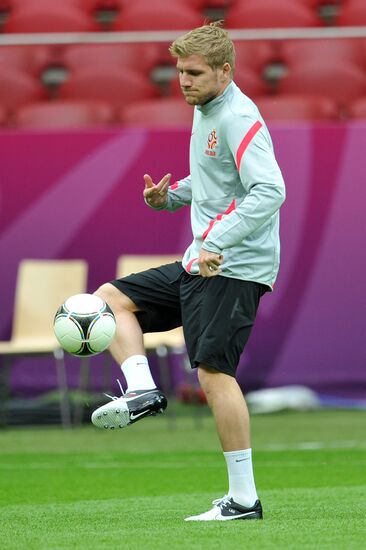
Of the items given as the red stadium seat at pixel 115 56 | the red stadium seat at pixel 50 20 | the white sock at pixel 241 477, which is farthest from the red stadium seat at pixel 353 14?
the white sock at pixel 241 477

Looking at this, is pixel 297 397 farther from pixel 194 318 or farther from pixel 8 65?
pixel 194 318

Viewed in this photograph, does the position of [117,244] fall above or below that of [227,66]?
below

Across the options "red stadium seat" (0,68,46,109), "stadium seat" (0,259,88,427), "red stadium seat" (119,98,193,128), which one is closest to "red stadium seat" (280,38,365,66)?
"red stadium seat" (119,98,193,128)

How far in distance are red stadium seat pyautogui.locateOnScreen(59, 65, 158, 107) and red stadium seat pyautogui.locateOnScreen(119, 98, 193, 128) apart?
0.38 m

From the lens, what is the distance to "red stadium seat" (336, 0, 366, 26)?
522 inches

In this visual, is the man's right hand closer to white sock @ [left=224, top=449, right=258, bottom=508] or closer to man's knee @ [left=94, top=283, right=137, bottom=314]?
man's knee @ [left=94, top=283, right=137, bottom=314]

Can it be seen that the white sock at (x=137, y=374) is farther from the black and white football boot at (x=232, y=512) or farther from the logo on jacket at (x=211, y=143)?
the logo on jacket at (x=211, y=143)

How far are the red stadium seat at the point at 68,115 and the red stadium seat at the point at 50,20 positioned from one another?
1.38m

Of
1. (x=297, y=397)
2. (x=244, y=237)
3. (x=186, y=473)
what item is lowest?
(x=297, y=397)

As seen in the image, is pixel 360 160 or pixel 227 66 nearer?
pixel 227 66

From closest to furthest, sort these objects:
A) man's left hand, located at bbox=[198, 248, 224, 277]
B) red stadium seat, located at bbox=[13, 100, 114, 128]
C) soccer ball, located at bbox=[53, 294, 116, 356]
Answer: man's left hand, located at bbox=[198, 248, 224, 277], soccer ball, located at bbox=[53, 294, 116, 356], red stadium seat, located at bbox=[13, 100, 114, 128]

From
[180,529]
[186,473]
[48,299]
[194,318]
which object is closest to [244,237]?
[194,318]

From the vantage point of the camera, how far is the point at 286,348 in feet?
39.3

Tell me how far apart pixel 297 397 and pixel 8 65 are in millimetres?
4132
